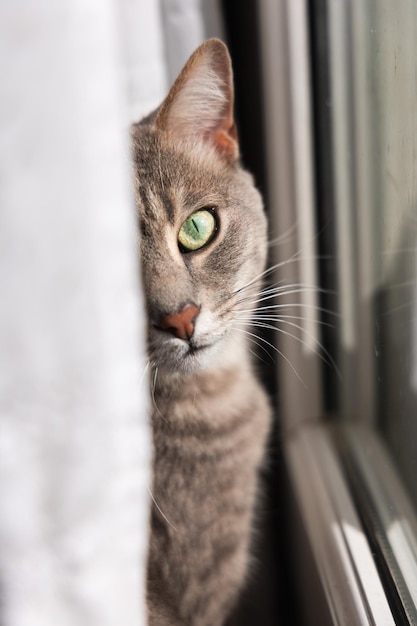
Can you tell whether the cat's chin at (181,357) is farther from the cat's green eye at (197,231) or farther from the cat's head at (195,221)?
the cat's green eye at (197,231)

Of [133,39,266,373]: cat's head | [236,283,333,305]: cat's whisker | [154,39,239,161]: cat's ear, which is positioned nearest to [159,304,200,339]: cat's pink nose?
[133,39,266,373]: cat's head

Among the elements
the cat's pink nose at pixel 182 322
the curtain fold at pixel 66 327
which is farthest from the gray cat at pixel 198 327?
the curtain fold at pixel 66 327

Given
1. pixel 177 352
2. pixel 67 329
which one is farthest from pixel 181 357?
pixel 67 329

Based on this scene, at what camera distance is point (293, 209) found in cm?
92

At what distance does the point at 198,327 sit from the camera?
0.66 metres

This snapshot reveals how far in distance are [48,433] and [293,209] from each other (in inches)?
23.5

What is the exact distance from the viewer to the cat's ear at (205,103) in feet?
2.12

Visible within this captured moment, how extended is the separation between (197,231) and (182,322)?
0.42ft

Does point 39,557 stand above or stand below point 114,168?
below

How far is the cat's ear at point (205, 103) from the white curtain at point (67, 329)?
231 mm

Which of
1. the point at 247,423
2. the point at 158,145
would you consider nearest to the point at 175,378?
the point at 247,423

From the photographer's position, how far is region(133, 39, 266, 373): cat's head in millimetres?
653

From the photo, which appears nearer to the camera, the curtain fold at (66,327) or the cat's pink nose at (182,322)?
the curtain fold at (66,327)

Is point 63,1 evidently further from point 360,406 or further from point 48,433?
point 360,406
